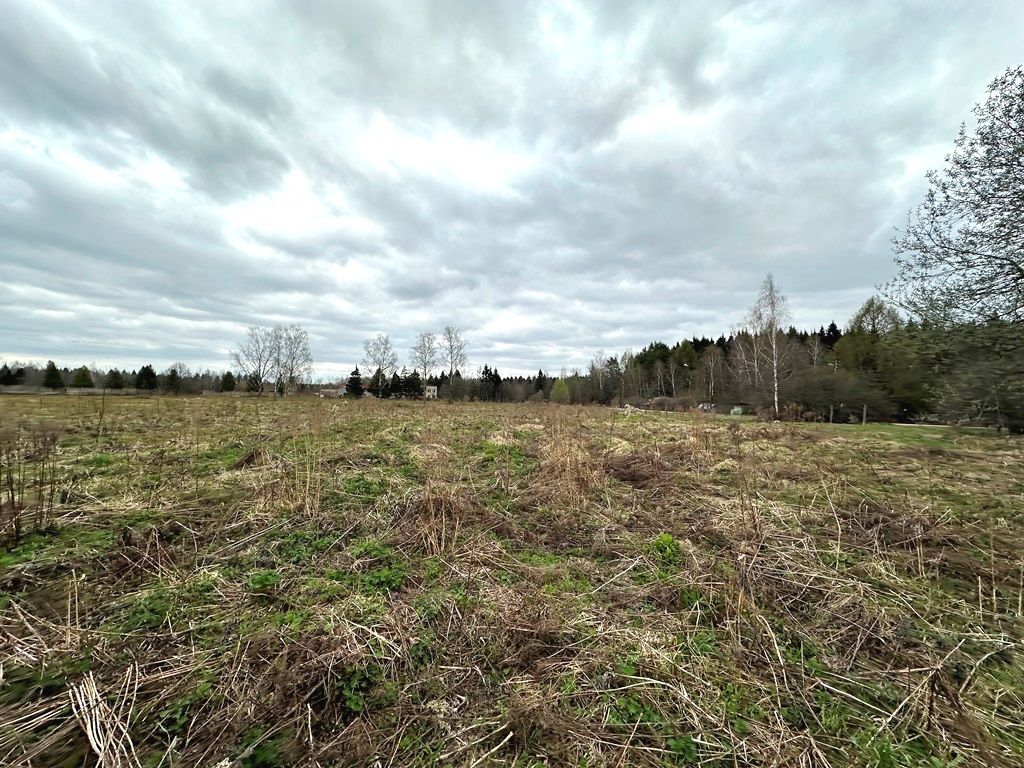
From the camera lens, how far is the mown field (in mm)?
1850

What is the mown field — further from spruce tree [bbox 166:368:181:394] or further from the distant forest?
spruce tree [bbox 166:368:181:394]

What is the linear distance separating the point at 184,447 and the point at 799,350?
42.1 m

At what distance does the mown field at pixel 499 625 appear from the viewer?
185cm

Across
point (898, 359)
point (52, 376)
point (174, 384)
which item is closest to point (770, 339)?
point (898, 359)

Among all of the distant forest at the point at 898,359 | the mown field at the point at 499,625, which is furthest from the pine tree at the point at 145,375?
the mown field at the point at 499,625

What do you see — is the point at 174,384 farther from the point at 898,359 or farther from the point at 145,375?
the point at 898,359

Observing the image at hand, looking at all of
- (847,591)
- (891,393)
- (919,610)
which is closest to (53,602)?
(847,591)

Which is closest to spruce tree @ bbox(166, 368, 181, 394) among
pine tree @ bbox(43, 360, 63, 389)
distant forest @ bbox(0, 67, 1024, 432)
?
distant forest @ bbox(0, 67, 1024, 432)

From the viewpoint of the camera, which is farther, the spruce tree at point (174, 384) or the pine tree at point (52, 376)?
the pine tree at point (52, 376)

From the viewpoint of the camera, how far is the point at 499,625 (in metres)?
2.63

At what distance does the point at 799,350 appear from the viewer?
113 feet

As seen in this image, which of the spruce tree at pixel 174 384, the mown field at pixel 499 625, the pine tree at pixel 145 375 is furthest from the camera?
the pine tree at pixel 145 375

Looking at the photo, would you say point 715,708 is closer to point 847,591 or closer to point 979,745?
point 979,745

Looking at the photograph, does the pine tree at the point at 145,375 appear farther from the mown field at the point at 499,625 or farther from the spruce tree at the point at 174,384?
the mown field at the point at 499,625
